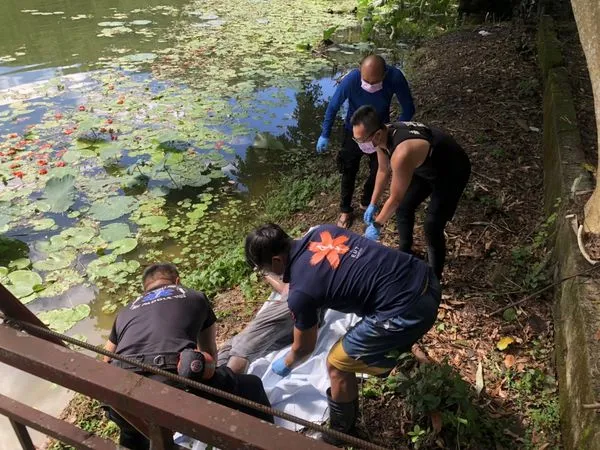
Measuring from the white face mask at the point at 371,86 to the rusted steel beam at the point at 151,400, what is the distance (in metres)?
Result: 3.36

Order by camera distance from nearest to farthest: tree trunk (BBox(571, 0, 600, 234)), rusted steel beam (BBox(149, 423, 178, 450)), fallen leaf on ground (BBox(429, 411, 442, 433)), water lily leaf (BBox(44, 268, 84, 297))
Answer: rusted steel beam (BBox(149, 423, 178, 450)) → fallen leaf on ground (BBox(429, 411, 442, 433)) → tree trunk (BBox(571, 0, 600, 234)) → water lily leaf (BBox(44, 268, 84, 297))

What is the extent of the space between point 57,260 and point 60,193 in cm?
105

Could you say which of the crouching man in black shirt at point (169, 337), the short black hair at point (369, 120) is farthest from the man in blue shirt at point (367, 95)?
the crouching man in black shirt at point (169, 337)

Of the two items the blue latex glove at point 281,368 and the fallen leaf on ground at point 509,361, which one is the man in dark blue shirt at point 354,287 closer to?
the blue latex glove at point 281,368

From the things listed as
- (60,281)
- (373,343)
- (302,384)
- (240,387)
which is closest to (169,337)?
(240,387)

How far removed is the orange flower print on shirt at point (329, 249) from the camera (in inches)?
91.2

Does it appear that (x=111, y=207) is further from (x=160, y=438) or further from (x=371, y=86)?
(x=160, y=438)

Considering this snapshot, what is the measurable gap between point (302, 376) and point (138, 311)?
1.27 metres

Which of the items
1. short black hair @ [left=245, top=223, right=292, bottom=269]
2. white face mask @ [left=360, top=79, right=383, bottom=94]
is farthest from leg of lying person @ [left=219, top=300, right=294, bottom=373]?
white face mask @ [left=360, top=79, right=383, bottom=94]

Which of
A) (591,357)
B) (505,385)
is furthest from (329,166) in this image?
(591,357)

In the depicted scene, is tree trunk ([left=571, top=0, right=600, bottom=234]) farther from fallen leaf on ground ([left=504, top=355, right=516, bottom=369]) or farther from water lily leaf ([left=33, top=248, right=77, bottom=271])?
water lily leaf ([left=33, top=248, right=77, bottom=271])

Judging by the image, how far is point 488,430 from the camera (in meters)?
2.61

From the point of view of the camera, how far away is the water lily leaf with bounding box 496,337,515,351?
3.07 metres

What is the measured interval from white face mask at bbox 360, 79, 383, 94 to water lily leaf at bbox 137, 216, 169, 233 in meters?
2.77
